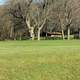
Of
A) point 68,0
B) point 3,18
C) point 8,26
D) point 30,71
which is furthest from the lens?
point 8,26

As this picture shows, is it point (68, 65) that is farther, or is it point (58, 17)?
point (58, 17)

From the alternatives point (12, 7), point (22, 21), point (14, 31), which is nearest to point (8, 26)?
point (14, 31)

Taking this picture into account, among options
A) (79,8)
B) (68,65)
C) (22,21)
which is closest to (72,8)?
(79,8)

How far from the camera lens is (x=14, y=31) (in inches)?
3807

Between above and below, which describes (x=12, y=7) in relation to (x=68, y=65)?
above

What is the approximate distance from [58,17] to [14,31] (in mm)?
18628

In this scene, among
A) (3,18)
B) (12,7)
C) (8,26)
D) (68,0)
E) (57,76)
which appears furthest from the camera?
(8,26)

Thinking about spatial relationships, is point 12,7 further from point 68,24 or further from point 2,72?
point 2,72

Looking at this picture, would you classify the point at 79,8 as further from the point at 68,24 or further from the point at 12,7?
the point at 12,7

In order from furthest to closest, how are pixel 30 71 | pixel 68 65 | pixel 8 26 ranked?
1. pixel 8 26
2. pixel 68 65
3. pixel 30 71

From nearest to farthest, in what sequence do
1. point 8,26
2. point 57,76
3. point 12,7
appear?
point 57,76 < point 12,7 < point 8,26

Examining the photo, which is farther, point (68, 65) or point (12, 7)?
point (12, 7)

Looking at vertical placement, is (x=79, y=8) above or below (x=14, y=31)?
above

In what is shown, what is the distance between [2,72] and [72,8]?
6898cm
